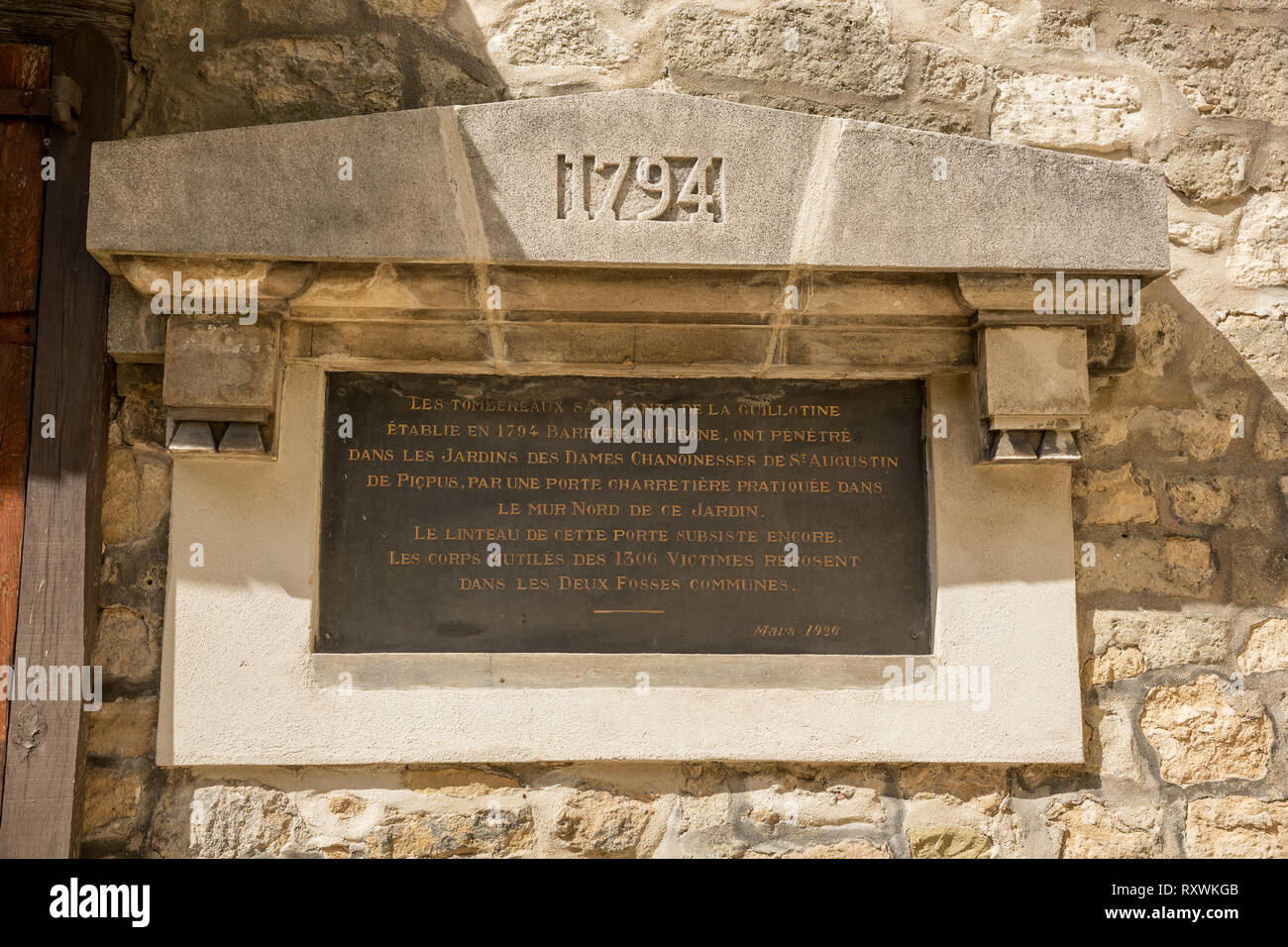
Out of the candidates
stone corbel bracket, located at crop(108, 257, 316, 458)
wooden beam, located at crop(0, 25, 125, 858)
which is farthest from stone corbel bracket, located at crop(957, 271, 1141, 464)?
wooden beam, located at crop(0, 25, 125, 858)

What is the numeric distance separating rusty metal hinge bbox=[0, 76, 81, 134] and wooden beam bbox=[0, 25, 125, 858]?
37 millimetres

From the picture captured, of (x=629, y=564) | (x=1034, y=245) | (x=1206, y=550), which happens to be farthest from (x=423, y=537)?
(x=1206, y=550)

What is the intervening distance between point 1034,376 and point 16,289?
8.70 feet

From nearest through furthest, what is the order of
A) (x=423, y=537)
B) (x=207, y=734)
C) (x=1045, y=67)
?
(x=207, y=734), (x=423, y=537), (x=1045, y=67)

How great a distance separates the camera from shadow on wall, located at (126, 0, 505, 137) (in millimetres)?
2637

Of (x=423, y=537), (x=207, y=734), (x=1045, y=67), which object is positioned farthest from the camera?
(x=1045, y=67)

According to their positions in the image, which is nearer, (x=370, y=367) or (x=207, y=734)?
(x=207, y=734)

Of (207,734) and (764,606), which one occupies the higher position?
(764,606)

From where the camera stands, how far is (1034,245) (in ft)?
8.05

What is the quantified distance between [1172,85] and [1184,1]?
27 cm

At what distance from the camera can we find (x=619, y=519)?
8.74 feet

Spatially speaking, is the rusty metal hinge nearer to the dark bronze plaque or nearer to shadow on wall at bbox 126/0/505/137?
shadow on wall at bbox 126/0/505/137

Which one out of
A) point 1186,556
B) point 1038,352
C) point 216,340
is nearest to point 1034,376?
point 1038,352

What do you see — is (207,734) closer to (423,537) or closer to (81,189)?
(423,537)
